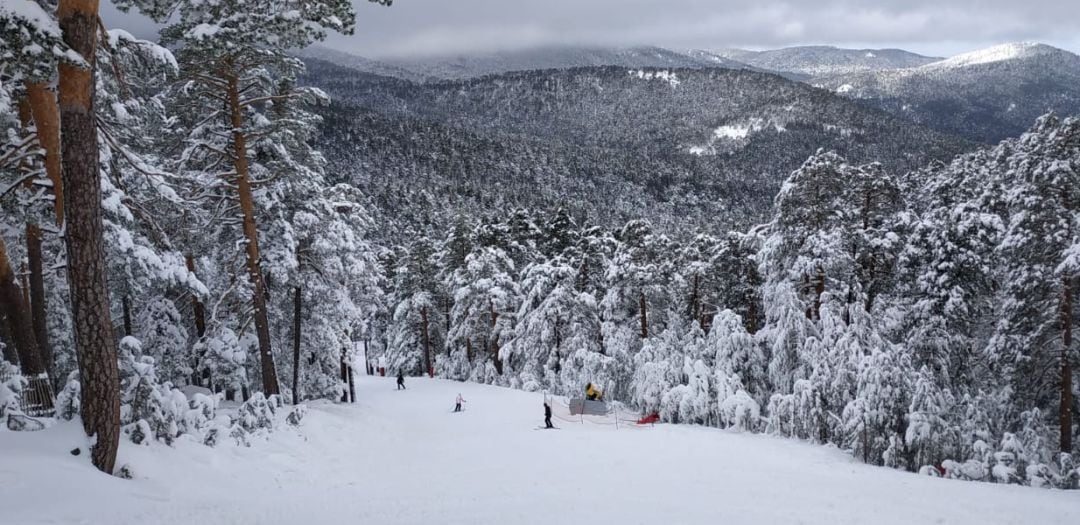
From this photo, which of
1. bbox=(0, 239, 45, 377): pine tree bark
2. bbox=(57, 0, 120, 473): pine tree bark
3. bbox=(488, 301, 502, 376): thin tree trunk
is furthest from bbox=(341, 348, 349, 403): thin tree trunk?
bbox=(57, 0, 120, 473): pine tree bark

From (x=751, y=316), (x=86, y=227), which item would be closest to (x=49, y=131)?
(x=86, y=227)

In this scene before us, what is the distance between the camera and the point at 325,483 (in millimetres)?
11883

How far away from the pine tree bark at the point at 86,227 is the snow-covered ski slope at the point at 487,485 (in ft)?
3.52

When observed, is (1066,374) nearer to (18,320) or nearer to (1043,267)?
(1043,267)

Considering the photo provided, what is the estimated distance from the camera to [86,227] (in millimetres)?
7773

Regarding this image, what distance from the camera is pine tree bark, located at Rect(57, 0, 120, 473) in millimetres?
7484

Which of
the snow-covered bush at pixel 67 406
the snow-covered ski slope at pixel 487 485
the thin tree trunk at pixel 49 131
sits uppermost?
the thin tree trunk at pixel 49 131

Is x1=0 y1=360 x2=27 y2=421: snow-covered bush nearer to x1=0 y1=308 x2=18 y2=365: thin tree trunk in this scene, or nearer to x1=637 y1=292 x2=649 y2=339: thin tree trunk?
x1=0 y1=308 x2=18 y2=365: thin tree trunk

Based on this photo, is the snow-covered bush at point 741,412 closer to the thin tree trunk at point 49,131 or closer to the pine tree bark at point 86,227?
the pine tree bark at point 86,227

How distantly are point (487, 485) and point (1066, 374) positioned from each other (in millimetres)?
16739

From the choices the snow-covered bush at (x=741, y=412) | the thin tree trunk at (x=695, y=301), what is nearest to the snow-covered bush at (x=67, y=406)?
the snow-covered bush at (x=741, y=412)

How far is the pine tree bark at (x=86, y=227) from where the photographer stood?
7484 mm

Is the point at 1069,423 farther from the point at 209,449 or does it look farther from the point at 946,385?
the point at 209,449

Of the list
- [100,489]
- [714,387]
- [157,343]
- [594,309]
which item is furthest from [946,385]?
[157,343]
